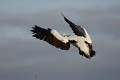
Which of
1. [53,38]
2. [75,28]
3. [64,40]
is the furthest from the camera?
[75,28]

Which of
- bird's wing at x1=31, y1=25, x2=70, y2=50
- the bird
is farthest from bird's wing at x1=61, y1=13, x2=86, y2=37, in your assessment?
bird's wing at x1=31, y1=25, x2=70, y2=50

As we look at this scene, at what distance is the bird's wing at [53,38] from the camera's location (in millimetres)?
24516

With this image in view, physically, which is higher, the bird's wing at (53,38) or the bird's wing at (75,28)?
the bird's wing at (75,28)

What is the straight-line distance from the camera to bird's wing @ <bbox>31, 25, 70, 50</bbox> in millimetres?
24516

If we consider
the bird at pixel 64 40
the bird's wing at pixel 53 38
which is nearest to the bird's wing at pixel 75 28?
the bird at pixel 64 40

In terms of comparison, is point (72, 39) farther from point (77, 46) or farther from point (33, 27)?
point (33, 27)

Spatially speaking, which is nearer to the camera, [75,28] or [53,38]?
[53,38]

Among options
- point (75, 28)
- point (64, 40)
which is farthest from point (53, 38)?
point (75, 28)

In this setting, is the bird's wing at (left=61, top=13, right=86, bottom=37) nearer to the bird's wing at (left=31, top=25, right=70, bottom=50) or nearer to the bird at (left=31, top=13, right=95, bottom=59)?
the bird at (left=31, top=13, right=95, bottom=59)

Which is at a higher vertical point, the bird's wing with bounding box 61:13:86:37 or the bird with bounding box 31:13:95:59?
the bird's wing with bounding box 61:13:86:37

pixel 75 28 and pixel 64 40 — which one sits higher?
pixel 75 28

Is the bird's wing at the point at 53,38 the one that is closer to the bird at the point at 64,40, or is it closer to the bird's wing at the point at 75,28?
the bird at the point at 64,40

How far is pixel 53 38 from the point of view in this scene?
24891 mm

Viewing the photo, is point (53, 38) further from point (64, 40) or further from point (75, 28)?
point (75, 28)
